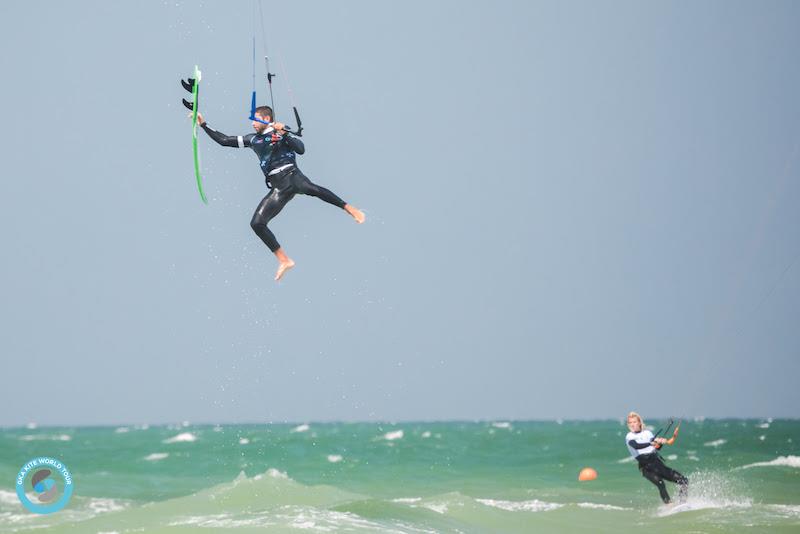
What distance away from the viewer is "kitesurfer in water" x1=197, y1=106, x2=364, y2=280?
13211mm

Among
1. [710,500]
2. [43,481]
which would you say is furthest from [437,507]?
[43,481]

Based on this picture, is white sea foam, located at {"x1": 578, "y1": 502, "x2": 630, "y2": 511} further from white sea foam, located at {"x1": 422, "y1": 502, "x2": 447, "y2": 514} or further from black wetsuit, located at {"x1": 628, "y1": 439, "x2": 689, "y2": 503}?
white sea foam, located at {"x1": 422, "y1": 502, "x2": 447, "y2": 514}

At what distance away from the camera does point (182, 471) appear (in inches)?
1328

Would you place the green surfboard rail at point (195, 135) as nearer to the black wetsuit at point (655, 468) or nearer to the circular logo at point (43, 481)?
the circular logo at point (43, 481)

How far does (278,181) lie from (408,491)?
14222mm

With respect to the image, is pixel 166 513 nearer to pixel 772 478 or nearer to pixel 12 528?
pixel 12 528

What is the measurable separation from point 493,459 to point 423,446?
900cm

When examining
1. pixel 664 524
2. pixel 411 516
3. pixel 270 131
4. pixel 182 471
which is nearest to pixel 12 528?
pixel 411 516

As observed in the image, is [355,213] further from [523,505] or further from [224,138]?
[523,505]

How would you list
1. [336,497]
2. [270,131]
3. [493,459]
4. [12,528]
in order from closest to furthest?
[270,131]
[12,528]
[336,497]
[493,459]

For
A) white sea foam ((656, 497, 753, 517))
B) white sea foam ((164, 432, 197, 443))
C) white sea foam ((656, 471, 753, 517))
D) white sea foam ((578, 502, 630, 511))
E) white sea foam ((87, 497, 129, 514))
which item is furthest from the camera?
white sea foam ((164, 432, 197, 443))

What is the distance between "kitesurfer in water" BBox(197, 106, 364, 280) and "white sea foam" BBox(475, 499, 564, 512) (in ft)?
25.8

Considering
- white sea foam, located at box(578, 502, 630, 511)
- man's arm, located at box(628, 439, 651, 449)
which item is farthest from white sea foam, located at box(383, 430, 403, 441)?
man's arm, located at box(628, 439, 651, 449)

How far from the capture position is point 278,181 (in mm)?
13523
